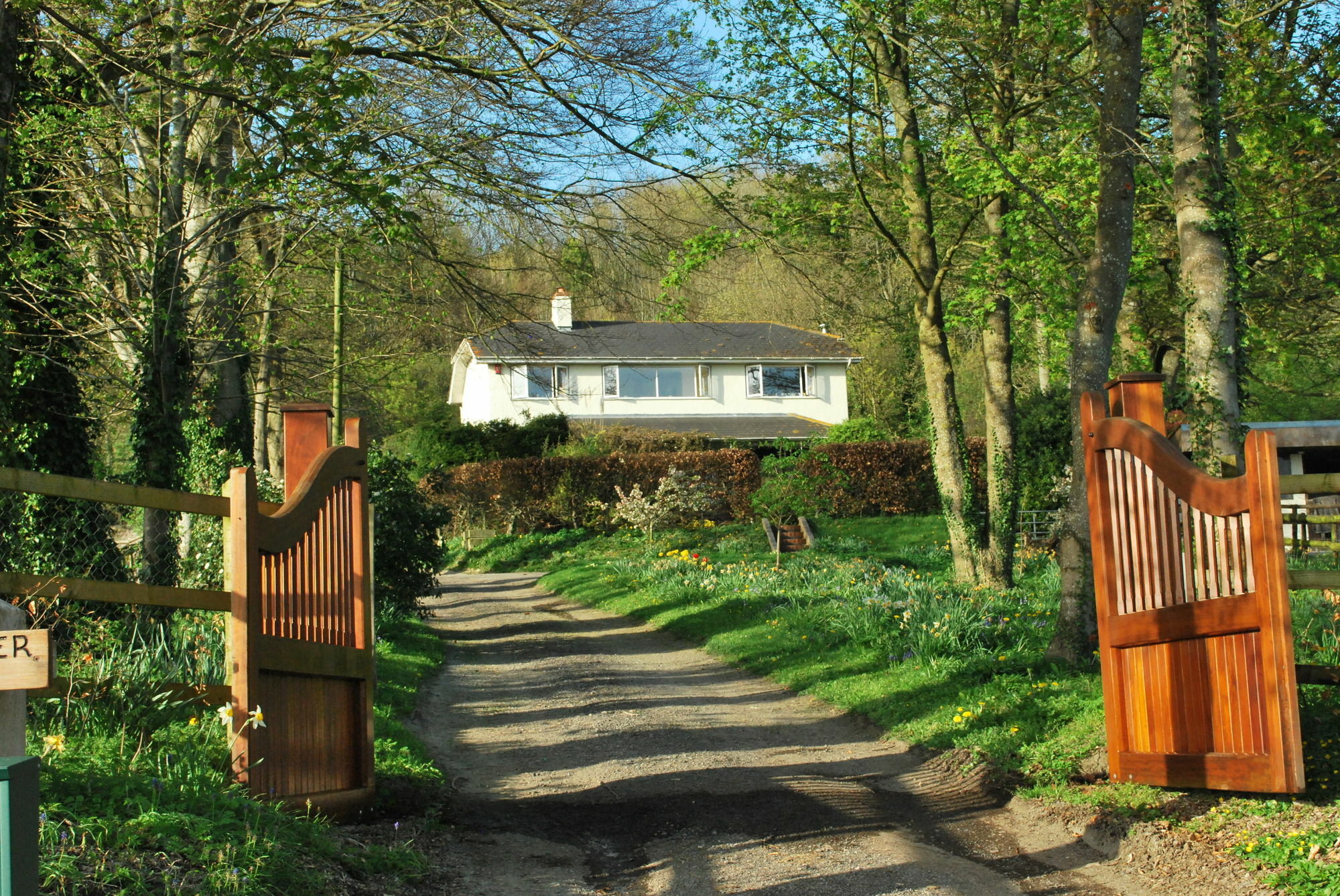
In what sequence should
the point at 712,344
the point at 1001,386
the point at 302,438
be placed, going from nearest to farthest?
the point at 302,438 < the point at 1001,386 < the point at 712,344

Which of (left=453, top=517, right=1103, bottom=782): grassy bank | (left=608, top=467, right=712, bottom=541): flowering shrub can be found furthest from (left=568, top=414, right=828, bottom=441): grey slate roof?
(left=453, top=517, right=1103, bottom=782): grassy bank

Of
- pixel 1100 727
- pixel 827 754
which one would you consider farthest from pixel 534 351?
pixel 1100 727

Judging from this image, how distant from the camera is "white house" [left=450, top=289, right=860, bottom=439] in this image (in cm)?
4256

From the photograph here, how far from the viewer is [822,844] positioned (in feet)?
18.4

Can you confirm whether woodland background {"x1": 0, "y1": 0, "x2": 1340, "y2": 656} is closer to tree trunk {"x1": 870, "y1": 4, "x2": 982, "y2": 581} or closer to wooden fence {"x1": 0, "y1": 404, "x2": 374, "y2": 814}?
tree trunk {"x1": 870, "y1": 4, "x2": 982, "y2": 581}

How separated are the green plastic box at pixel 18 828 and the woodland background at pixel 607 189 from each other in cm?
607

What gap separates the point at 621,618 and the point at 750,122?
736 cm

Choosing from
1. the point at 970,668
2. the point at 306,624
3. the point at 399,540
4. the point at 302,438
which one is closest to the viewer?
the point at 306,624

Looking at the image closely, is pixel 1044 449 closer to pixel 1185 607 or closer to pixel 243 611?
pixel 1185 607

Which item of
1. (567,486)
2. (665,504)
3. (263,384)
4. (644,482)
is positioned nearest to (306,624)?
(263,384)

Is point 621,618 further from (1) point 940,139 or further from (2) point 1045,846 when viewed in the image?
(2) point 1045,846

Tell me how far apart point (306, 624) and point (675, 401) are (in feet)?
126

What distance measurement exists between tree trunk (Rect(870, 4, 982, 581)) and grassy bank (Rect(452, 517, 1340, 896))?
2.94ft

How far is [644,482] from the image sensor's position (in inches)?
1184
